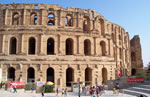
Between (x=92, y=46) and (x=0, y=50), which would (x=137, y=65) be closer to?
(x=92, y=46)

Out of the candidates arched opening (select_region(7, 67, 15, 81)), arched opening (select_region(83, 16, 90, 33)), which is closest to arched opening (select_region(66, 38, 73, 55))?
arched opening (select_region(83, 16, 90, 33))

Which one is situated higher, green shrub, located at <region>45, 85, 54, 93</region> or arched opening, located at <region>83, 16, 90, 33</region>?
arched opening, located at <region>83, 16, 90, 33</region>

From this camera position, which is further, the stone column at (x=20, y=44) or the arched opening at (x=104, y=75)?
the arched opening at (x=104, y=75)

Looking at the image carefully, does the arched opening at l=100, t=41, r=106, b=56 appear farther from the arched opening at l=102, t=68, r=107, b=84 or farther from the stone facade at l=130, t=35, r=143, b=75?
the stone facade at l=130, t=35, r=143, b=75

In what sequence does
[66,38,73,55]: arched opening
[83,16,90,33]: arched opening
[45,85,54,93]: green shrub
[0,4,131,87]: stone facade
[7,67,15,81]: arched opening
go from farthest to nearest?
[83,16,90,33]: arched opening → [66,38,73,55]: arched opening → [7,67,15,81]: arched opening → [0,4,131,87]: stone facade → [45,85,54,93]: green shrub

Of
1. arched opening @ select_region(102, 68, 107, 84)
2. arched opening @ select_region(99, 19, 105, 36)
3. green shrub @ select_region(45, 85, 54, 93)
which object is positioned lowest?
green shrub @ select_region(45, 85, 54, 93)

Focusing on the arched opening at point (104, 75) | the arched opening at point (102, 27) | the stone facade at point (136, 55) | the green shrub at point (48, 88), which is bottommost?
the green shrub at point (48, 88)

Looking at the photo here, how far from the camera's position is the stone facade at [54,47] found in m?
27.1

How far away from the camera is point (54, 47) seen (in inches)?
1110

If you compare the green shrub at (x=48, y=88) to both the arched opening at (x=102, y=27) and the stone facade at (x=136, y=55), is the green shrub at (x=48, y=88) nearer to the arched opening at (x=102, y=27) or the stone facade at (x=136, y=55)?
the arched opening at (x=102, y=27)

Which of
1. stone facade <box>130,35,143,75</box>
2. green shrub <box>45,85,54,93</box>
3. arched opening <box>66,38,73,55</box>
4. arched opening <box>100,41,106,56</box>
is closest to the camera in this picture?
green shrub <box>45,85,54,93</box>

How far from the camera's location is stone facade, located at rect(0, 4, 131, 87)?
27.1 metres

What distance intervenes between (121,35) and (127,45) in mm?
4445

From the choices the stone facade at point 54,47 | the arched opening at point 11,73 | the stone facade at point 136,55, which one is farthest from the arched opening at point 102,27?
the stone facade at point 136,55
